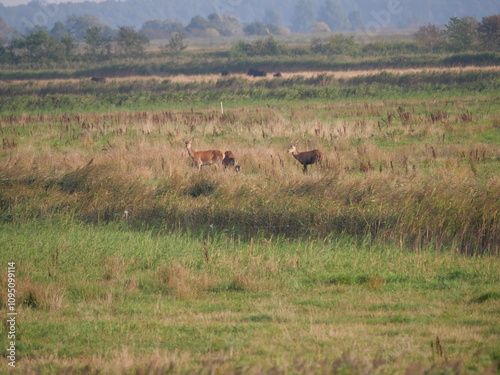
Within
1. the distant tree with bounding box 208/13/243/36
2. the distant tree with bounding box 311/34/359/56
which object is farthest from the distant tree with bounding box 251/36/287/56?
the distant tree with bounding box 208/13/243/36

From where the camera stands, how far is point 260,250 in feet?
37.2

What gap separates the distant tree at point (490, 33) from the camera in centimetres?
5884

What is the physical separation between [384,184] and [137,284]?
253 inches

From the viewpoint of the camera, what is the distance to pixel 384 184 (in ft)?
45.0

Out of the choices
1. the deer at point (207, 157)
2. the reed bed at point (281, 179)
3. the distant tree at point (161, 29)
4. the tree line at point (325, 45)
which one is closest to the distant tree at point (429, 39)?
the tree line at point (325, 45)

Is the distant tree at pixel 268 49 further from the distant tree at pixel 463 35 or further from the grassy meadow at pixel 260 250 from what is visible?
the grassy meadow at pixel 260 250

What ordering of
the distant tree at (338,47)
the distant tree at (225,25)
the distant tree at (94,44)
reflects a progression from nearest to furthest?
the distant tree at (338,47) → the distant tree at (94,44) → the distant tree at (225,25)

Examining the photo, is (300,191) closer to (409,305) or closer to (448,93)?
(409,305)

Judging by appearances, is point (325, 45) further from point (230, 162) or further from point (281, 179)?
point (281, 179)

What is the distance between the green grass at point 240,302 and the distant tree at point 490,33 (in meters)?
53.1

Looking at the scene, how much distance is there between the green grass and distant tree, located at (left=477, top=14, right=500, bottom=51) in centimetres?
5306

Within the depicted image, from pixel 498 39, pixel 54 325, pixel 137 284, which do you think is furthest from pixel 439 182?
pixel 498 39

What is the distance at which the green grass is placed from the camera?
257 inches

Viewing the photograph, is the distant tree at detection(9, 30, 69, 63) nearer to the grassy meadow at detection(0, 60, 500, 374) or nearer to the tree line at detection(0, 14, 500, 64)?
the tree line at detection(0, 14, 500, 64)
